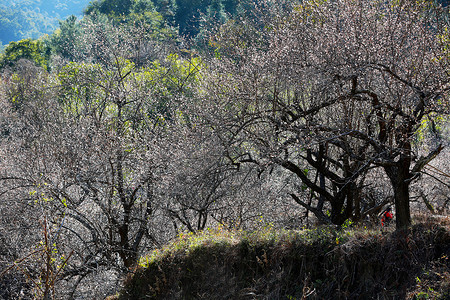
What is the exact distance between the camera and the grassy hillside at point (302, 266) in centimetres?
596

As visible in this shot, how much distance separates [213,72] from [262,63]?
211 cm

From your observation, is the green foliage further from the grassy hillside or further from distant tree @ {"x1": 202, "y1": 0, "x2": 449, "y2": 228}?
distant tree @ {"x1": 202, "y1": 0, "x2": 449, "y2": 228}

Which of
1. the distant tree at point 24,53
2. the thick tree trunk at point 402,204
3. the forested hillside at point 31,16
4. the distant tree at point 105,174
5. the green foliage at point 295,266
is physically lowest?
the green foliage at point 295,266

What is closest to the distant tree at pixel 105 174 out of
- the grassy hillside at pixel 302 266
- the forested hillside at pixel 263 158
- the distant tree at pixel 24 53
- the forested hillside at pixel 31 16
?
the forested hillside at pixel 263 158

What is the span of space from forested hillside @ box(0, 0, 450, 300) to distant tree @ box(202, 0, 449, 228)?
0.14 feet

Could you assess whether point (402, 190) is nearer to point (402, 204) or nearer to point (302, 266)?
point (402, 204)

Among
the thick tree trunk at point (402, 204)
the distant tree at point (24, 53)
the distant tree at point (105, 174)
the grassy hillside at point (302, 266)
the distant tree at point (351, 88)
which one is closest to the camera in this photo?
the grassy hillside at point (302, 266)

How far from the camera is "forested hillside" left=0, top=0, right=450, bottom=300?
658 cm

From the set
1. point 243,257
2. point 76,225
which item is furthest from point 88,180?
point 243,257

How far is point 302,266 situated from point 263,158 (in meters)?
1.92

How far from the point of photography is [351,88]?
7.49 meters

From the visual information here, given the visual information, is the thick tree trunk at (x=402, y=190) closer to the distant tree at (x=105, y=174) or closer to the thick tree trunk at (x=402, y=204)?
the thick tree trunk at (x=402, y=204)

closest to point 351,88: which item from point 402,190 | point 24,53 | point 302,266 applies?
point 402,190

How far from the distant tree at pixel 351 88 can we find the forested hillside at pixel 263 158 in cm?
4
